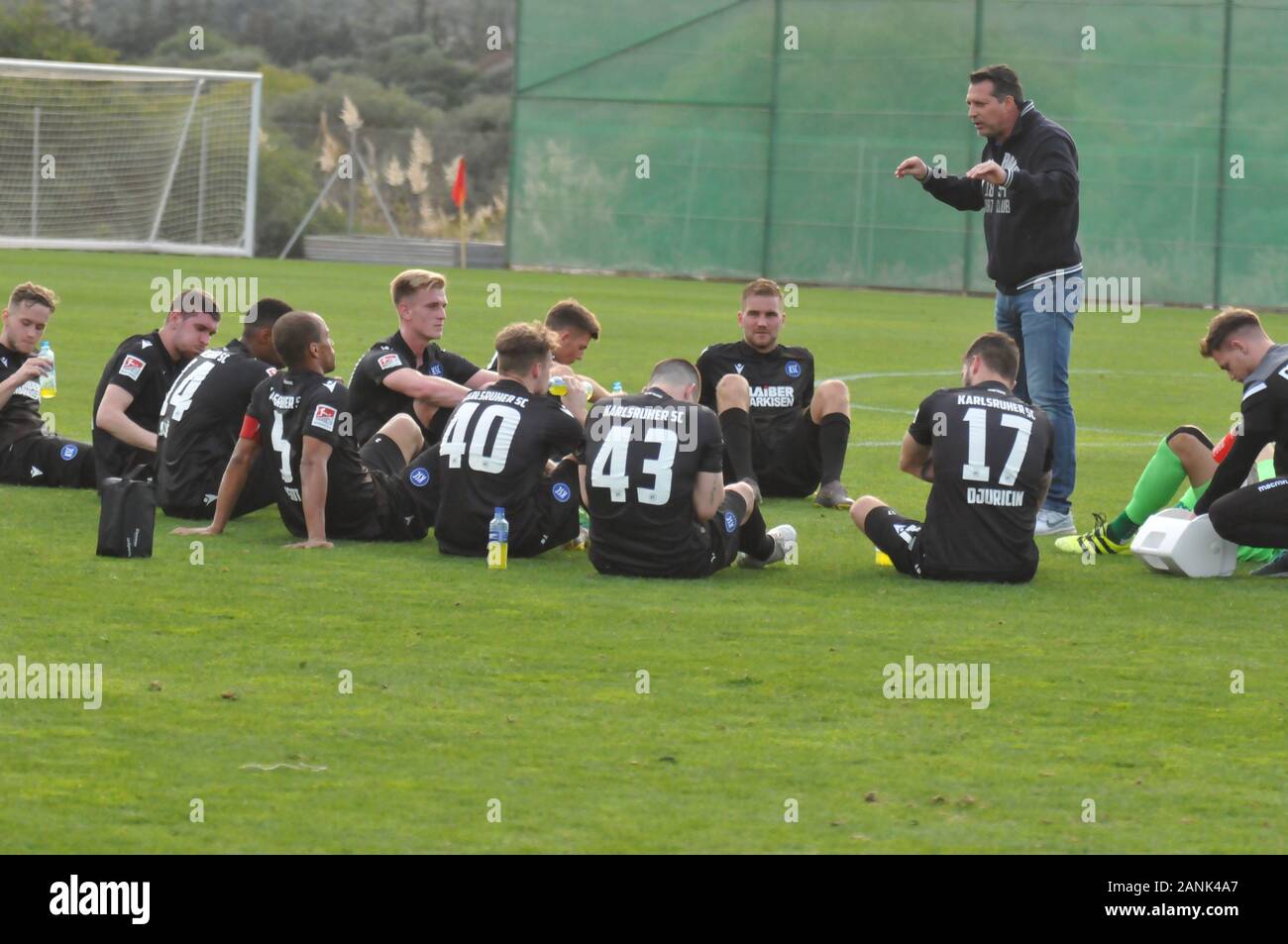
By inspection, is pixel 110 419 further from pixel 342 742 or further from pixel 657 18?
pixel 657 18

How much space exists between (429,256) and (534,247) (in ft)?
8.45

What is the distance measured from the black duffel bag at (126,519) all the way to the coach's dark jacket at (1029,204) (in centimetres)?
474

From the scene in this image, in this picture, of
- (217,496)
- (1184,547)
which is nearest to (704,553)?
(1184,547)

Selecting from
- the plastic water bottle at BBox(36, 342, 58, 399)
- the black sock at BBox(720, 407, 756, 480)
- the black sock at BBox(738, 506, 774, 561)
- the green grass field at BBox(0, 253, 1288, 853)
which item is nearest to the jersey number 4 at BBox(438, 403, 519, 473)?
the green grass field at BBox(0, 253, 1288, 853)

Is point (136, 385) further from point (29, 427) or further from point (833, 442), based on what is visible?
point (833, 442)

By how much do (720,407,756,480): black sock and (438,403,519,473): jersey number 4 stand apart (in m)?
2.11

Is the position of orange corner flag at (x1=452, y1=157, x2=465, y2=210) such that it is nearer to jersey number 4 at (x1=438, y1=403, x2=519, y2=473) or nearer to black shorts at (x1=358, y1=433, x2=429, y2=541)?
black shorts at (x1=358, y1=433, x2=429, y2=541)

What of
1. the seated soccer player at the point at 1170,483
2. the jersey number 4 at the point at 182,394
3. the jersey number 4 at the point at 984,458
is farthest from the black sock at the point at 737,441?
the jersey number 4 at the point at 182,394

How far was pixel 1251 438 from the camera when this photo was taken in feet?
30.9

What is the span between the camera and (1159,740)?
6594mm

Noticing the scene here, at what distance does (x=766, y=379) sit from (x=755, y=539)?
283cm

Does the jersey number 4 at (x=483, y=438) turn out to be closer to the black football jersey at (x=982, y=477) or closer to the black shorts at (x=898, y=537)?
the black shorts at (x=898, y=537)

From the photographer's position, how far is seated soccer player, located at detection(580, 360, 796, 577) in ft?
29.6

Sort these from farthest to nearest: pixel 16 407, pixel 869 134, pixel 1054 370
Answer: pixel 869 134 → pixel 16 407 → pixel 1054 370
